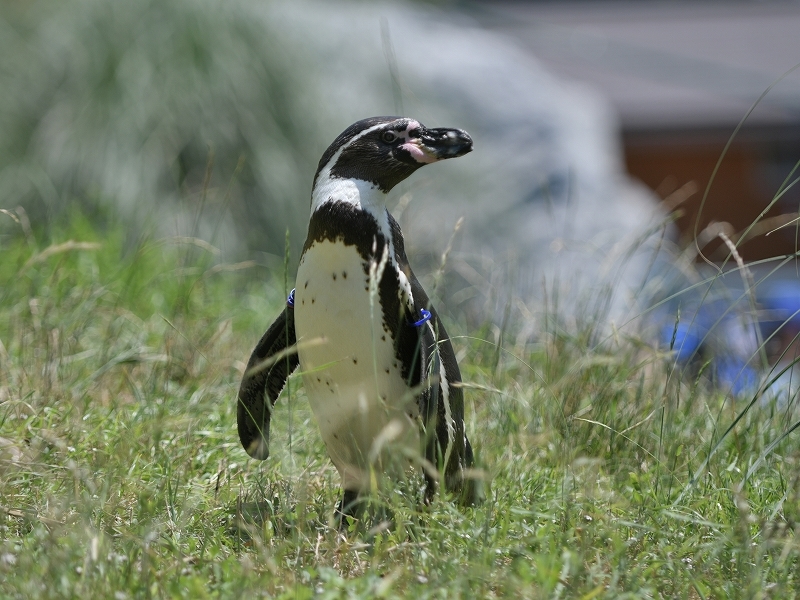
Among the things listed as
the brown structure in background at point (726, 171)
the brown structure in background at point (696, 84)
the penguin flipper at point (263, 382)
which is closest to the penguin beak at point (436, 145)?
the penguin flipper at point (263, 382)

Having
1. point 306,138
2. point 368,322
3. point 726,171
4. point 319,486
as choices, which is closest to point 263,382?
point 319,486

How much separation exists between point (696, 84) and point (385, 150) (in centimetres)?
1098

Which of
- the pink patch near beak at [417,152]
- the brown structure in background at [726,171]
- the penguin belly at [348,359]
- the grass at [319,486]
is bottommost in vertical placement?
the brown structure in background at [726,171]

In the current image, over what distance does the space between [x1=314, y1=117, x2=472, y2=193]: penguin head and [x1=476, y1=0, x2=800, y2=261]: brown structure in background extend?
632 cm

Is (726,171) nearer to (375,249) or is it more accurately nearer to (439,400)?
(439,400)

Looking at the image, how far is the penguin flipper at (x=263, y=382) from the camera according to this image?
261 centimetres

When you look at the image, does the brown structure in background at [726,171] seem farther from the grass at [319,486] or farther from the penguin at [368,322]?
the penguin at [368,322]

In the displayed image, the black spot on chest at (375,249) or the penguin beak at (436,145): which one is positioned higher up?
the penguin beak at (436,145)

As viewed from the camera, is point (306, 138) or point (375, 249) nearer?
point (375, 249)

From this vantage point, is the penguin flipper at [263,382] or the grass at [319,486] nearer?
the grass at [319,486]

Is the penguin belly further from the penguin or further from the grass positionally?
the grass

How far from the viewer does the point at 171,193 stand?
6.36 metres

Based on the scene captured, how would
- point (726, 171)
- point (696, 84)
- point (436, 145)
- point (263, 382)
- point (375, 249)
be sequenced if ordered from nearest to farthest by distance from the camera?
1. point (375, 249)
2. point (436, 145)
3. point (263, 382)
4. point (726, 171)
5. point (696, 84)

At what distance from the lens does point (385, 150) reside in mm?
2441
